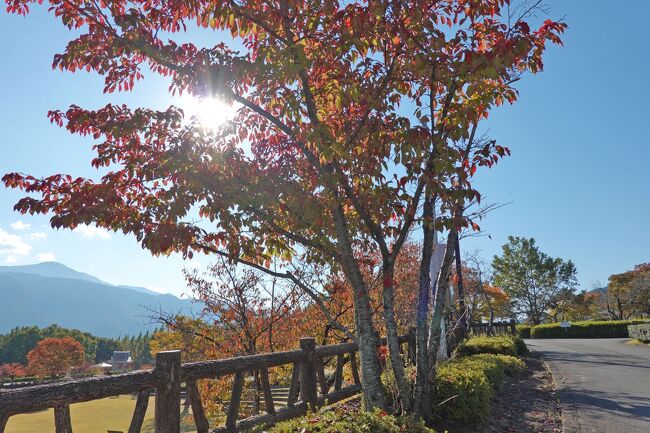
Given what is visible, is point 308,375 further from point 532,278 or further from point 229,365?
point 532,278

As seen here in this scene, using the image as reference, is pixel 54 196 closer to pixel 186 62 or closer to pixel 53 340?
pixel 186 62

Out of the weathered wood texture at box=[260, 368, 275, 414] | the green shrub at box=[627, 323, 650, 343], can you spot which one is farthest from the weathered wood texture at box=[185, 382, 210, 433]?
the green shrub at box=[627, 323, 650, 343]

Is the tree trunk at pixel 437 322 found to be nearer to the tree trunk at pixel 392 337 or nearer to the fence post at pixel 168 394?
the tree trunk at pixel 392 337

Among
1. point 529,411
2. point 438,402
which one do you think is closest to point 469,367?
point 529,411

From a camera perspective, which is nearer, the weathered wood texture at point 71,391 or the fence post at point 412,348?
the weathered wood texture at point 71,391

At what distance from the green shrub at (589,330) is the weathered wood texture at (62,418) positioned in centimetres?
4367

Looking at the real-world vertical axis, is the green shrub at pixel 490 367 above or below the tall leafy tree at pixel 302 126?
below

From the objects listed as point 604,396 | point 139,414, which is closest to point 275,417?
point 139,414

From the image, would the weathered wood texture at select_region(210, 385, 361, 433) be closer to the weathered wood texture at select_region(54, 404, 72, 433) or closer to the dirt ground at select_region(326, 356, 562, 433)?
the dirt ground at select_region(326, 356, 562, 433)

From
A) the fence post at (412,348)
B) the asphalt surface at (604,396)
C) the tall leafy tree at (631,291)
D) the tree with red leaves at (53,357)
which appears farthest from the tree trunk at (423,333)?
the tree with red leaves at (53,357)

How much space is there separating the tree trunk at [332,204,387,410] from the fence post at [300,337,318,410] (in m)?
2.09

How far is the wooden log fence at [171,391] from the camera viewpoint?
3549 mm

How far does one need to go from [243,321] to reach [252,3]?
1230 centimetres

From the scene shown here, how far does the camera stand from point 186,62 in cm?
530
